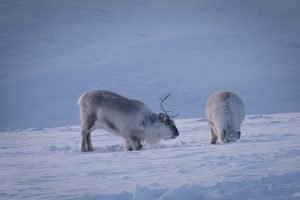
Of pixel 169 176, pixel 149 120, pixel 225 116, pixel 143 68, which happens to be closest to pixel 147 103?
pixel 143 68

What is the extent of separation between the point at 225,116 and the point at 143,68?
35.0m

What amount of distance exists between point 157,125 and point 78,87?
28.7 metres

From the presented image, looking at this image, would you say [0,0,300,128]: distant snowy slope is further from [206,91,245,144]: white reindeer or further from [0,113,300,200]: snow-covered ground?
[0,113,300,200]: snow-covered ground

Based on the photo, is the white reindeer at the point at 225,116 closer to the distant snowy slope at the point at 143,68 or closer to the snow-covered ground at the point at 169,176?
the snow-covered ground at the point at 169,176

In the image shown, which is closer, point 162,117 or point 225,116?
point 225,116

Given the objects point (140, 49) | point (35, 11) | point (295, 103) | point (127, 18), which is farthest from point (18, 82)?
point (35, 11)

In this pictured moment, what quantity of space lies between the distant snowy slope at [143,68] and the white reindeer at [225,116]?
15983 mm

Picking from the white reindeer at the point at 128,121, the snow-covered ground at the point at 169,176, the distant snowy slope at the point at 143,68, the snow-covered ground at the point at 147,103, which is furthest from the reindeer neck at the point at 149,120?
the distant snowy slope at the point at 143,68

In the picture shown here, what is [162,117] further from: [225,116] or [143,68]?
[143,68]

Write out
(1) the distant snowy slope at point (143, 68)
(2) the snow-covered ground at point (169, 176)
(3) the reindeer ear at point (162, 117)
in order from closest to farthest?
(2) the snow-covered ground at point (169, 176) → (3) the reindeer ear at point (162, 117) → (1) the distant snowy slope at point (143, 68)

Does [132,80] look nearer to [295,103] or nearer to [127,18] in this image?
[295,103]

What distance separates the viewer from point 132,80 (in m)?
39.4

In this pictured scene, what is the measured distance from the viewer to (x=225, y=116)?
30.5 ft

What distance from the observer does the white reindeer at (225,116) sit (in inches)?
359
